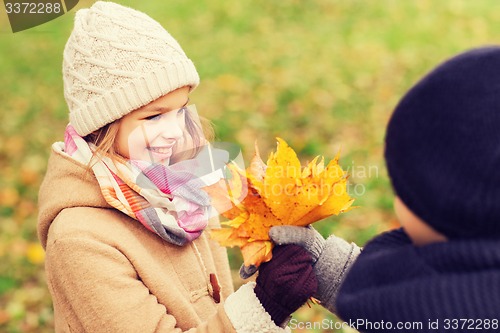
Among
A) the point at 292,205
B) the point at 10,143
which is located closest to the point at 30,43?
the point at 10,143

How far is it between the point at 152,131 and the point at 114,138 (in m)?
0.13

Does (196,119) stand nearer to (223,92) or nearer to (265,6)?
(223,92)

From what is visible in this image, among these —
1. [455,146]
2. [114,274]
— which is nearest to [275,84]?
[114,274]

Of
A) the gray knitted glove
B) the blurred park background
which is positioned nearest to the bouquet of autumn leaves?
the gray knitted glove

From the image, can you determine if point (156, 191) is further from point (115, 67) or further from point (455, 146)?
point (455, 146)

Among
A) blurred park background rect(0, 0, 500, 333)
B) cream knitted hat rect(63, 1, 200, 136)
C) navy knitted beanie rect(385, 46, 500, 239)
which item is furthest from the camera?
blurred park background rect(0, 0, 500, 333)

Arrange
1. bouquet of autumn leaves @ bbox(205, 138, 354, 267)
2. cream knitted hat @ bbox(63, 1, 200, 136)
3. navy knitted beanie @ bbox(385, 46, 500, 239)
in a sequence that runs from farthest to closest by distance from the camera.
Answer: cream knitted hat @ bbox(63, 1, 200, 136) → bouquet of autumn leaves @ bbox(205, 138, 354, 267) → navy knitted beanie @ bbox(385, 46, 500, 239)

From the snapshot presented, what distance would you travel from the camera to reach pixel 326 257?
1.63 m

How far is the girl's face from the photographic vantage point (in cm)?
168

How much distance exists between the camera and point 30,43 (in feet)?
22.7

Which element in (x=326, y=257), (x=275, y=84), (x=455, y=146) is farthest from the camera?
(x=275, y=84)

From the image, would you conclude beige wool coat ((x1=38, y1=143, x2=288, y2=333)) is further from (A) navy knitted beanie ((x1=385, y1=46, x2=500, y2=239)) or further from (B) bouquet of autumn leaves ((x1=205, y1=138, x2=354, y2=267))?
(A) navy knitted beanie ((x1=385, y1=46, x2=500, y2=239))

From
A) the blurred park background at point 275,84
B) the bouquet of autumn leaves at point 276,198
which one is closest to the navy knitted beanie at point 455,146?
the bouquet of autumn leaves at point 276,198

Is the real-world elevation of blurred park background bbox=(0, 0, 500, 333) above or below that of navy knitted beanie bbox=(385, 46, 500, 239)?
below
